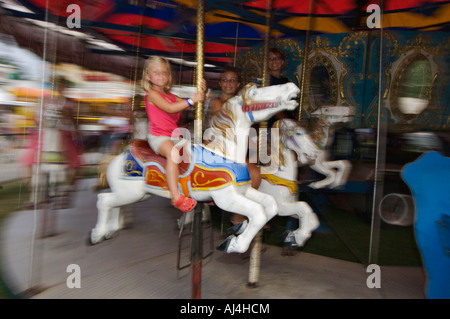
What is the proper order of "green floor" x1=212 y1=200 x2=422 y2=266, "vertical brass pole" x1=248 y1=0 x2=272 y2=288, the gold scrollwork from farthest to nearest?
"green floor" x1=212 y1=200 x2=422 y2=266, "vertical brass pole" x1=248 y1=0 x2=272 y2=288, the gold scrollwork

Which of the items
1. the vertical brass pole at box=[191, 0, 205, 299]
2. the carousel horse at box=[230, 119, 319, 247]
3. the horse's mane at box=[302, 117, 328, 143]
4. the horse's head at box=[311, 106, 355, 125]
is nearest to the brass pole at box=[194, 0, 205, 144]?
the vertical brass pole at box=[191, 0, 205, 299]

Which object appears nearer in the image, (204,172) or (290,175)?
(204,172)

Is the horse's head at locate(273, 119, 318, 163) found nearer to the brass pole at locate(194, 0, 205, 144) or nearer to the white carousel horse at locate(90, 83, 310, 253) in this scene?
the white carousel horse at locate(90, 83, 310, 253)

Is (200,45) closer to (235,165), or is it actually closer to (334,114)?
(235,165)

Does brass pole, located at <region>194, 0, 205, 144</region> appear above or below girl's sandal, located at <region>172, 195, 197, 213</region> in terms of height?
above

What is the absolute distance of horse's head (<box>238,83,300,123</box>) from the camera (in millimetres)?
1891

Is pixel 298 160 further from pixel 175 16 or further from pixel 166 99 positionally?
pixel 175 16

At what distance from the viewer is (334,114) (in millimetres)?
4109

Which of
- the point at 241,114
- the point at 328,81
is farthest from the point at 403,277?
the point at 328,81

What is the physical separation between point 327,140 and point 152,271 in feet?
7.32

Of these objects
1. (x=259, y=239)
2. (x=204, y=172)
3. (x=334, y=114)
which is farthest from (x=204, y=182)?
(x=334, y=114)

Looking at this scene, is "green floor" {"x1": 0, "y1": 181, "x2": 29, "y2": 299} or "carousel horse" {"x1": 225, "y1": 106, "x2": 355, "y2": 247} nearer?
"carousel horse" {"x1": 225, "y1": 106, "x2": 355, "y2": 247}

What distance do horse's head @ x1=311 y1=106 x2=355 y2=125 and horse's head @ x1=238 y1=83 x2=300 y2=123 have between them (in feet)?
7.34

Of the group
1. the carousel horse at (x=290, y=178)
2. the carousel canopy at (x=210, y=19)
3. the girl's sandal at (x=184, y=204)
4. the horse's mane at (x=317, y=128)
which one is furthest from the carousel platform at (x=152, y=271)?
the carousel canopy at (x=210, y=19)
